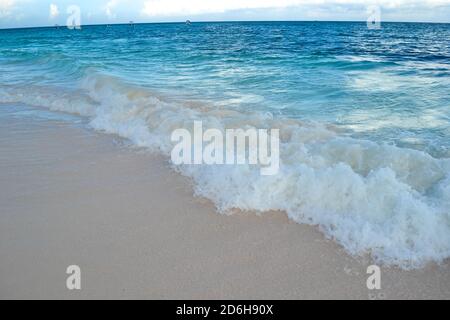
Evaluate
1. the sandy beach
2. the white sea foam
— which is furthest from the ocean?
the sandy beach

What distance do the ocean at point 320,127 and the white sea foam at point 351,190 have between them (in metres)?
0.01

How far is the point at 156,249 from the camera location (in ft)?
10.8

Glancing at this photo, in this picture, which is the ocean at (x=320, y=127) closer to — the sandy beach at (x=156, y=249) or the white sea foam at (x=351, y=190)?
the white sea foam at (x=351, y=190)

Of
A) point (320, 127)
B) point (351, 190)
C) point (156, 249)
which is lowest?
point (156, 249)

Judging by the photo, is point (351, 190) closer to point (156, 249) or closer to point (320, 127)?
point (156, 249)

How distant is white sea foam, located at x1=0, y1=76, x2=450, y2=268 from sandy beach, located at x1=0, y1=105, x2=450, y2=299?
0.17 metres

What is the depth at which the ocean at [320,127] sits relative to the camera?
346 centimetres

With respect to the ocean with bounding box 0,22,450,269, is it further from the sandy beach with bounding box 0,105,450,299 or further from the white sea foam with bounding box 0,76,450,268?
the sandy beach with bounding box 0,105,450,299

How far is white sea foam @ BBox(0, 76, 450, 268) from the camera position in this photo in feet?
10.6

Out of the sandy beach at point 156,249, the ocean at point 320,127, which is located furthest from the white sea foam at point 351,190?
the sandy beach at point 156,249

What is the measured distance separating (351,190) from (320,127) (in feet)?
9.09

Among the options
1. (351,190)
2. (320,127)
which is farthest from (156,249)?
(320,127)
